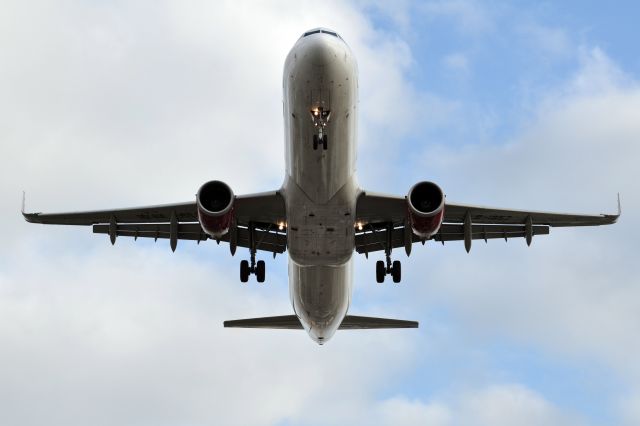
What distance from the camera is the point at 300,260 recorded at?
26.9m

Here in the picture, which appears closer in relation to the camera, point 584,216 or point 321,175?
point 321,175

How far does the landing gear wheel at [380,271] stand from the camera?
3103 cm

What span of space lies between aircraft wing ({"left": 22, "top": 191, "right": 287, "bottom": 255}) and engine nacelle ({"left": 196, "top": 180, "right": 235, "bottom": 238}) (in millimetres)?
2011

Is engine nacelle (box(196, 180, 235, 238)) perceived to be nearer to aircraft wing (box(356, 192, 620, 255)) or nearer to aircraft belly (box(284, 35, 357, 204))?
aircraft belly (box(284, 35, 357, 204))

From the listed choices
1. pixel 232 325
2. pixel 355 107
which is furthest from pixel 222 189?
pixel 232 325

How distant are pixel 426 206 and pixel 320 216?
273 cm

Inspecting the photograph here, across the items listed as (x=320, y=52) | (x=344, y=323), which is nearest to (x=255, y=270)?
(x=344, y=323)

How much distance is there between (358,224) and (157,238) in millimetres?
6770

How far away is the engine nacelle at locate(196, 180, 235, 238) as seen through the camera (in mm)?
25219

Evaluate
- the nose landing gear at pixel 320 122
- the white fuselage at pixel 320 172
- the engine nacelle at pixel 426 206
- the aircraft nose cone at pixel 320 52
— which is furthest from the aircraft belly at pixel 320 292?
the aircraft nose cone at pixel 320 52

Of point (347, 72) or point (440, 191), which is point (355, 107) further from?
Result: point (440, 191)

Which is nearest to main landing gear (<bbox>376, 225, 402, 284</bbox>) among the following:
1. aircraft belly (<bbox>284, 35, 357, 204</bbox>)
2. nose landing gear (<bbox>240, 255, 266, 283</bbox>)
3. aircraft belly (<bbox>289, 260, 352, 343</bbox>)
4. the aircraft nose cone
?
aircraft belly (<bbox>289, 260, 352, 343</bbox>)

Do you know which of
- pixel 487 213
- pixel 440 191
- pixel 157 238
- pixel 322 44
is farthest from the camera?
pixel 157 238

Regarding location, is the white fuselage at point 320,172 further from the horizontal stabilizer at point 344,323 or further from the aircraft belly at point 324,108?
the horizontal stabilizer at point 344,323
